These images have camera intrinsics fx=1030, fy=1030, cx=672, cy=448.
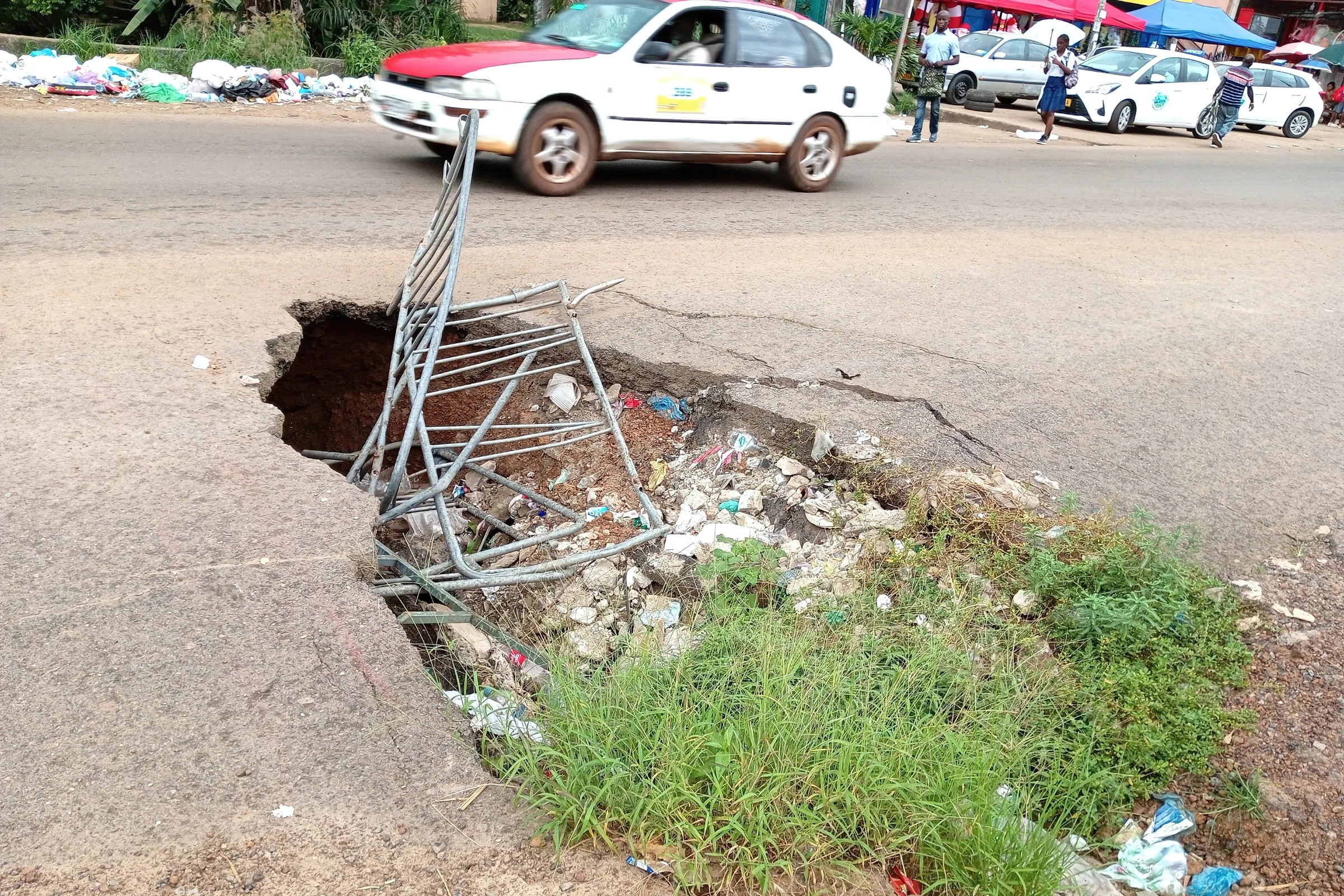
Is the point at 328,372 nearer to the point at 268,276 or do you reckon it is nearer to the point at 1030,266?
the point at 268,276

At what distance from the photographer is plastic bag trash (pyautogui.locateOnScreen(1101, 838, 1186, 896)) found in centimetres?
261

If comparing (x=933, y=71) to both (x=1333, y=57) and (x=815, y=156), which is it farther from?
(x=1333, y=57)

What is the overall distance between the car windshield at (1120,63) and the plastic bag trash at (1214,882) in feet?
64.0

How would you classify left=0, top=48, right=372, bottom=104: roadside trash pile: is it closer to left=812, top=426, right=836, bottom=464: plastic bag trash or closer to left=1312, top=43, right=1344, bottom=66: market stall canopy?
left=812, top=426, right=836, bottom=464: plastic bag trash

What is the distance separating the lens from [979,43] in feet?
73.4

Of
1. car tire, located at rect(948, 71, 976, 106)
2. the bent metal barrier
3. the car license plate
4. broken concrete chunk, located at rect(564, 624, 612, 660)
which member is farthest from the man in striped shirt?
broken concrete chunk, located at rect(564, 624, 612, 660)

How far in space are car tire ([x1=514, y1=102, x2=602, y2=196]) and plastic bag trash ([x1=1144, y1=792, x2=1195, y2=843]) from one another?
6.74 metres

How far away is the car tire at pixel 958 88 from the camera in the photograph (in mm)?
21078

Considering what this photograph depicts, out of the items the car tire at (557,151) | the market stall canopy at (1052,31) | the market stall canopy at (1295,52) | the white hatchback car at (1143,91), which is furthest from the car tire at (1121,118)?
the market stall canopy at (1295,52)

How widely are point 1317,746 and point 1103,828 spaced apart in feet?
2.19

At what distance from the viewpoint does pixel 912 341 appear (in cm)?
569

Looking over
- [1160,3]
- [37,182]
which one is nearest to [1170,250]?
[37,182]

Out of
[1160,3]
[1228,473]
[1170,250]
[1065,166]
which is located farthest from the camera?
[1160,3]

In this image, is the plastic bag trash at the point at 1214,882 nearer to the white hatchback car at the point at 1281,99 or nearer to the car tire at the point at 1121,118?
the car tire at the point at 1121,118
